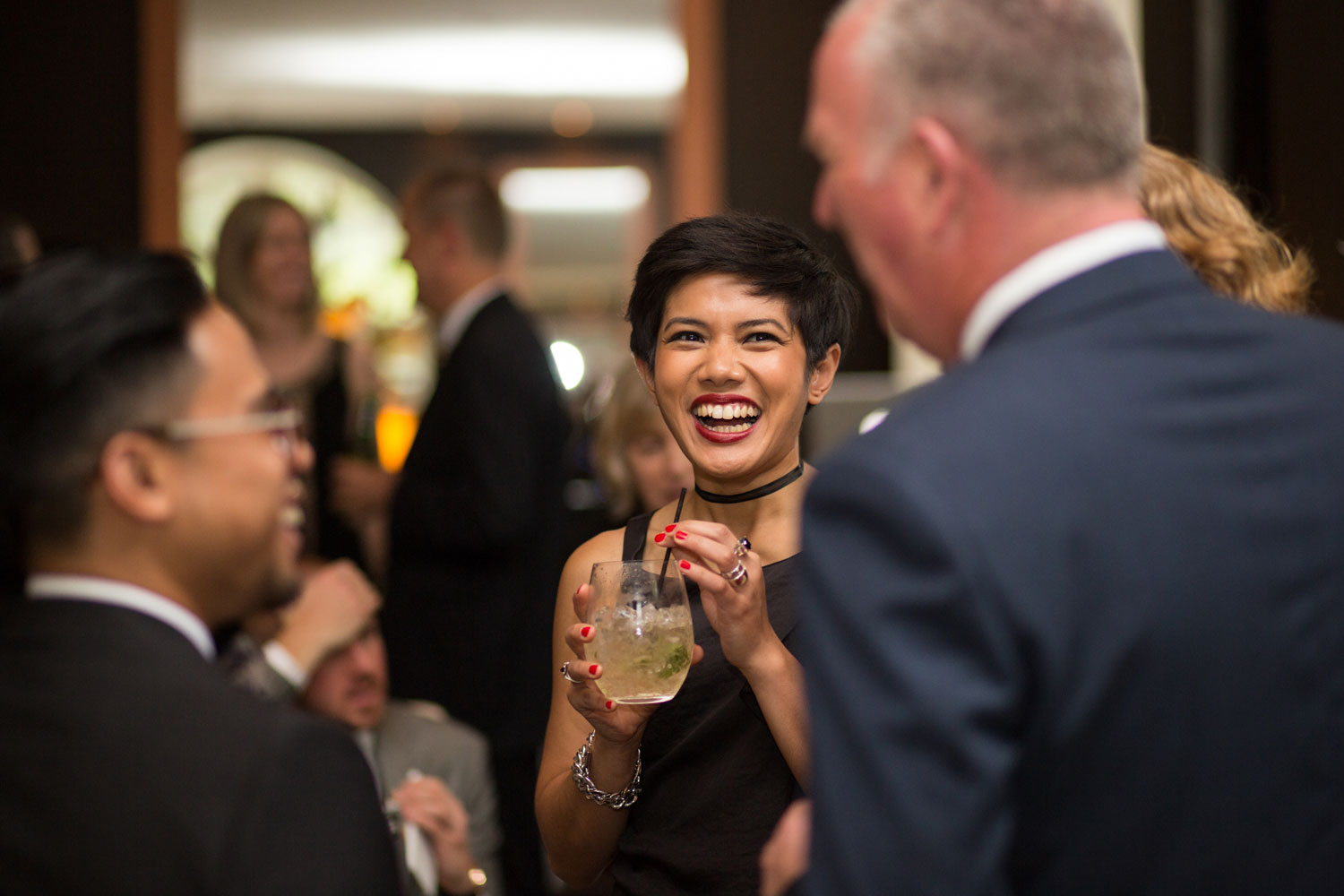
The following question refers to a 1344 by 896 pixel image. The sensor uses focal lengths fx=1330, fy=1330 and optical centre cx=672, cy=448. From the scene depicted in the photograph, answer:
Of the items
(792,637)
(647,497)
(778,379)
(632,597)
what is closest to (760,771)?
(792,637)

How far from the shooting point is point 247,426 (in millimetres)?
1164

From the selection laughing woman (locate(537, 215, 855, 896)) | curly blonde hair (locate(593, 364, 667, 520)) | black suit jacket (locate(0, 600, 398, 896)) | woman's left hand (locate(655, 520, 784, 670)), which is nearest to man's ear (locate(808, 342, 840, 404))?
laughing woman (locate(537, 215, 855, 896))

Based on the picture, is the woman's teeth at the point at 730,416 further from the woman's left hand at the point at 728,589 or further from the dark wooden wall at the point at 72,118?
Answer: the dark wooden wall at the point at 72,118

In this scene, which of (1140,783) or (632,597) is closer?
(1140,783)

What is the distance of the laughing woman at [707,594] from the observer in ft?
4.99

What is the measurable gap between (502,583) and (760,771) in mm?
1810

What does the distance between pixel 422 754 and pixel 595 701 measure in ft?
4.60

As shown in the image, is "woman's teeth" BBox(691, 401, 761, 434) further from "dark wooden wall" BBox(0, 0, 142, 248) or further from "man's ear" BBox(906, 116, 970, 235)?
"dark wooden wall" BBox(0, 0, 142, 248)

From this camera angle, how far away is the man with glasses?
100cm

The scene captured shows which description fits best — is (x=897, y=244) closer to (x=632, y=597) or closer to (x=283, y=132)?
(x=632, y=597)

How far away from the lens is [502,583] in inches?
131

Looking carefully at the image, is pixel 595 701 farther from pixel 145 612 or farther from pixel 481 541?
pixel 481 541

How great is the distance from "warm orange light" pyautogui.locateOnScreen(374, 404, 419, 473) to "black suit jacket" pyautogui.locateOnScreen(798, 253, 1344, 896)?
268cm

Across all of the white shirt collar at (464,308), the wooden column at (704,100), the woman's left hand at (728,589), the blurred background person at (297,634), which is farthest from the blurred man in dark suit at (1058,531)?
the wooden column at (704,100)
